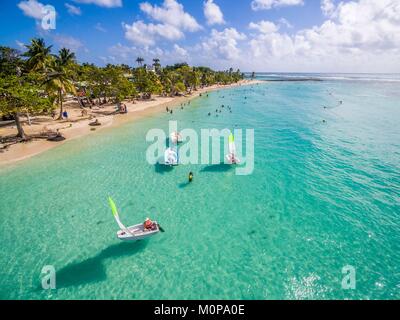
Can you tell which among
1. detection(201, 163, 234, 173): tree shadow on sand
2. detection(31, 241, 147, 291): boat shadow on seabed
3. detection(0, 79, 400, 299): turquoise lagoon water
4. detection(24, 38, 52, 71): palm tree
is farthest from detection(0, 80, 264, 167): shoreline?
detection(201, 163, 234, 173): tree shadow on sand

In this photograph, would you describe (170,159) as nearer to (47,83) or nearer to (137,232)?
(137,232)

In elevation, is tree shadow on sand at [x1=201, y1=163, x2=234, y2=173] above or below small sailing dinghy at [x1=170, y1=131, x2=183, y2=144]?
below

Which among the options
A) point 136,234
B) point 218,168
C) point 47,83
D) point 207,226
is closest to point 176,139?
point 218,168

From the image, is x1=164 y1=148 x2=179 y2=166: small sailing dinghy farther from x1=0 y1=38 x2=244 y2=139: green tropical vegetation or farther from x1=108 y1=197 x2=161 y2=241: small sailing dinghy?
x1=0 y1=38 x2=244 y2=139: green tropical vegetation

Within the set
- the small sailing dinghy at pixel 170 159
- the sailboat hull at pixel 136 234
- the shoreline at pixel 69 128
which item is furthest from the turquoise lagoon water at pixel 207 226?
the shoreline at pixel 69 128

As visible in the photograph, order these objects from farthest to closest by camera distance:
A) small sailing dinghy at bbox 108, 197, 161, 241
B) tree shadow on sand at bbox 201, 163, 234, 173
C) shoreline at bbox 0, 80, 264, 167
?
shoreline at bbox 0, 80, 264, 167 → tree shadow on sand at bbox 201, 163, 234, 173 → small sailing dinghy at bbox 108, 197, 161, 241
